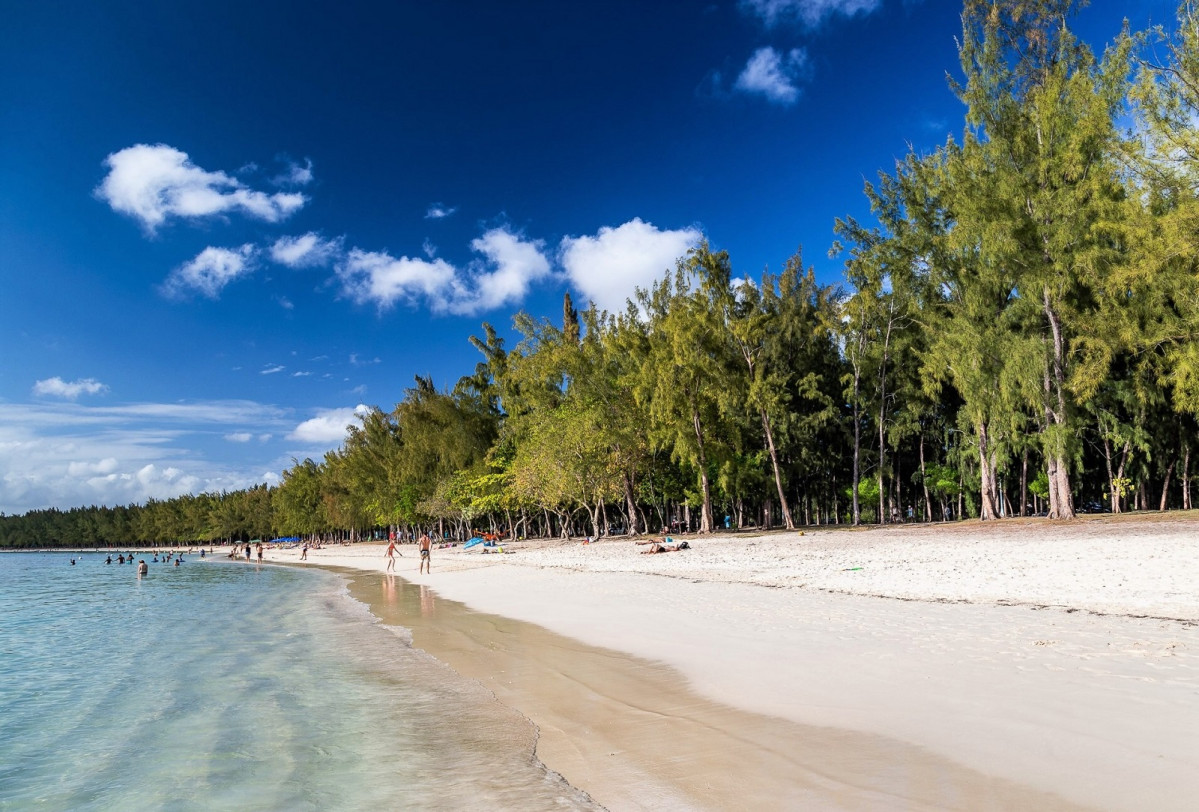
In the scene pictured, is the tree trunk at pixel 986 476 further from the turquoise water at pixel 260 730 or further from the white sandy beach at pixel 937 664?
the turquoise water at pixel 260 730

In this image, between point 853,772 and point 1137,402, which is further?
point 1137,402

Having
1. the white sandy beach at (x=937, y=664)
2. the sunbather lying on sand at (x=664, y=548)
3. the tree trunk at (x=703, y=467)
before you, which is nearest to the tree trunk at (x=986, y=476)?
the white sandy beach at (x=937, y=664)

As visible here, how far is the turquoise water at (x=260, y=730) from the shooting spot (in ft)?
17.6

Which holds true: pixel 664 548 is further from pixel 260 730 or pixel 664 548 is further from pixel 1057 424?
pixel 260 730

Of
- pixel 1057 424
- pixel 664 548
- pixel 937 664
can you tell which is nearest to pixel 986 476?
pixel 1057 424

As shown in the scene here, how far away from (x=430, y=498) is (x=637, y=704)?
2398 inches

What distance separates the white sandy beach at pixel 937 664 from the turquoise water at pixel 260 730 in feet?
2.26

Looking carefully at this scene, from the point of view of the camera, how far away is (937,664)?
752cm

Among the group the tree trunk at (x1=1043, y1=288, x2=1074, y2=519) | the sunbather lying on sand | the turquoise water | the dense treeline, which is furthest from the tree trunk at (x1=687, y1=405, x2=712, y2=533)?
the turquoise water

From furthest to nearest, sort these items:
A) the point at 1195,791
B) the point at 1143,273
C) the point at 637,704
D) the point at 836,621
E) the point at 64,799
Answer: the point at 1143,273, the point at 836,621, the point at 637,704, the point at 64,799, the point at 1195,791

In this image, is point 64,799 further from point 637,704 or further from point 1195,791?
point 1195,791

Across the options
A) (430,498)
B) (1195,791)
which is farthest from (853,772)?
(430,498)

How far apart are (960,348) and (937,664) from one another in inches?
977

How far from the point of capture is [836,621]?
10.6m
